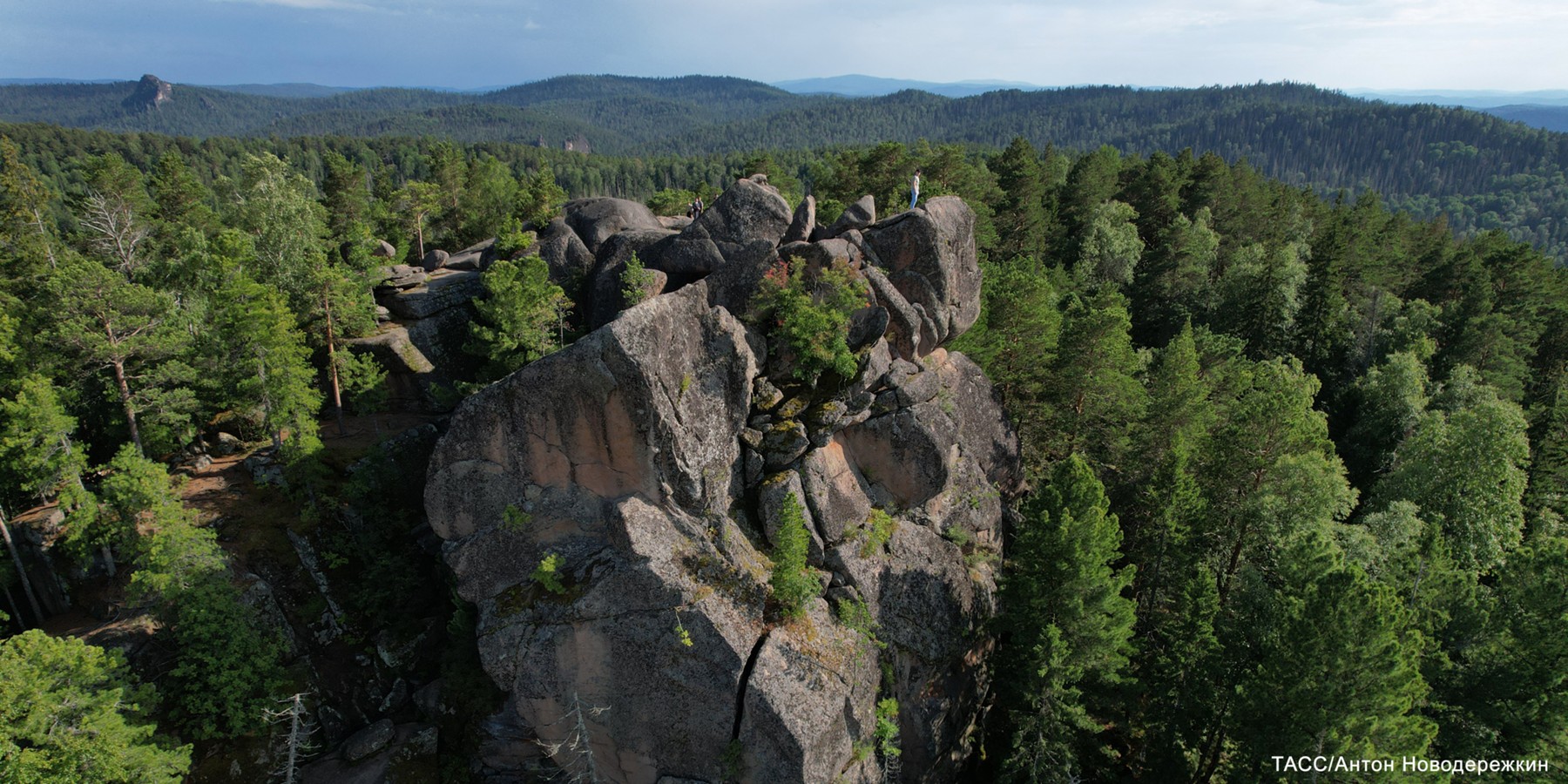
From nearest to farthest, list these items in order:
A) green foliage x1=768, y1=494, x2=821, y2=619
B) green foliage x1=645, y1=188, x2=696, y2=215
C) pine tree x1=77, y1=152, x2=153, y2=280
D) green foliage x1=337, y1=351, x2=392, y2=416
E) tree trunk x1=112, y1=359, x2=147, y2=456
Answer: green foliage x1=768, y1=494, x2=821, y2=619, tree trunk x1=112, y1=359, x2=147, y2=456, green foliage x1=337, y1=351, x2=392, y2=416, pine tree x1=77, y1=152, x2=153, y2=280, green foliage x1=645, y1=188, x2=696, y2=215

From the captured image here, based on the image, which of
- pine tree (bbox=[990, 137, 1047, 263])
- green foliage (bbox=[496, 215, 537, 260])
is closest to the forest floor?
green foliage (bbox=[496, 215, 537, 260])

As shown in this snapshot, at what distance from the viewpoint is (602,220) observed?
148 feet

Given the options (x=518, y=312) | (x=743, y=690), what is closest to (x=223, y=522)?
(x=518, y=312)

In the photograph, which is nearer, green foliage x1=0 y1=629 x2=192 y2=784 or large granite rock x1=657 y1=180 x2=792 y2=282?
green foliage x1=0 y1=629 x2=192 y2=784

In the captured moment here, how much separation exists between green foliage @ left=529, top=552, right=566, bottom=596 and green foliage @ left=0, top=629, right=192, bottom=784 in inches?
461

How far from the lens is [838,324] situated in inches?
1196

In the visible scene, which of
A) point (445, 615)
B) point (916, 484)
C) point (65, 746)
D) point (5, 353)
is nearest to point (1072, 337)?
point (916, 484)

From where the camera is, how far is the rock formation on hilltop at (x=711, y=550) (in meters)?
26.1

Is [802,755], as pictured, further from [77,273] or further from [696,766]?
[77,273]

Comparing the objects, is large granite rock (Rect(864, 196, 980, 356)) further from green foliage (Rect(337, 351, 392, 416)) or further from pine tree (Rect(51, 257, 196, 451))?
pine tree (Rect(51, 257, 196, 451))

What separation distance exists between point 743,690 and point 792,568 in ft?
15.5

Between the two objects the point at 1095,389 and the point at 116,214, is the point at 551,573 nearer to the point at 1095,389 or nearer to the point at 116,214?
the point at 1095,389

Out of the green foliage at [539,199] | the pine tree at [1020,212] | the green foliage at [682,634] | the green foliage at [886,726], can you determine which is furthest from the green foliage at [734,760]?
the pine tree at [1020,212]

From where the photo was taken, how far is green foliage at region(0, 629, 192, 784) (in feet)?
64.7
